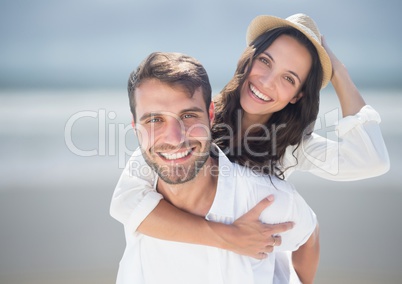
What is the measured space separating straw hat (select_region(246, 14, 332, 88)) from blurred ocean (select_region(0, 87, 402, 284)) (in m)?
1.07

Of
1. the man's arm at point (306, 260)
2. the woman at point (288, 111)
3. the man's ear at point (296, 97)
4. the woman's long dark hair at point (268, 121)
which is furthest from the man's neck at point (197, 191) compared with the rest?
the man's ear at point (296, 97)

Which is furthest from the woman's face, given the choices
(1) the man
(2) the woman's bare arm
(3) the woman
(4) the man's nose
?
(4) the man's nose

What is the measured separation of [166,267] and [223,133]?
70 cm

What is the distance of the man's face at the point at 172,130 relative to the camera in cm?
140

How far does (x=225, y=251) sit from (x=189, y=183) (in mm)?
223

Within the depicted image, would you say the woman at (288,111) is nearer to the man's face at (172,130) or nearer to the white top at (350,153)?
the white top at (350,153)

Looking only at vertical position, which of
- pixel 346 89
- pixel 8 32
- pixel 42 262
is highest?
pixel 346 89

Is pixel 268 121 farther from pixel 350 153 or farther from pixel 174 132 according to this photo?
pixel 174 132

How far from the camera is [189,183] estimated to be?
146cm

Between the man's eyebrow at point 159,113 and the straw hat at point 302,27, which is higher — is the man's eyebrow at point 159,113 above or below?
below

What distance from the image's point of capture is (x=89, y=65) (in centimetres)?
552

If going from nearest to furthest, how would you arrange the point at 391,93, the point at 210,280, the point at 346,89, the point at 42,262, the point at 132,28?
the point at 210,280 < the point at 346,89 < the point at 42,262 < the point at 391,93 < the point at 132,28

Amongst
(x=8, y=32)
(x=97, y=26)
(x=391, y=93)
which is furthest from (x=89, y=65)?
(x=391, y=93)

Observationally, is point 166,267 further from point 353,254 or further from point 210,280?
point 353,254
